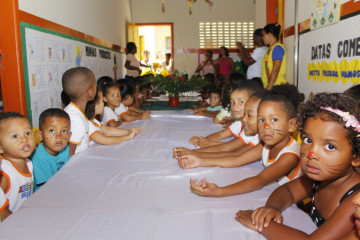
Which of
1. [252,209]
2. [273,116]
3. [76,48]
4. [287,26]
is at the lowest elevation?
[252,209]

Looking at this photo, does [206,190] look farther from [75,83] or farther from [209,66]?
[209,66]

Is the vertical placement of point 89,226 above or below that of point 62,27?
below

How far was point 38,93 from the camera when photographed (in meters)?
3.01

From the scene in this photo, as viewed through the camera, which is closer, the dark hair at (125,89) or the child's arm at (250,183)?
the child's arm at (250,183)

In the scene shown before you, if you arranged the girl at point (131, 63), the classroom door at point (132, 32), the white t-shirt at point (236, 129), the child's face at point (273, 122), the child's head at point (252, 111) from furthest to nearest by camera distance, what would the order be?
1. the classroom door at point (132, 32)
2. the girl at point (131, 63)
3. the white t-shirt at point (236, 129)
4. the child's head at point (252, 111)
5. the child's face at point (273, 122)

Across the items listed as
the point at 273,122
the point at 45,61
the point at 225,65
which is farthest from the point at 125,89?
the point at 225,65

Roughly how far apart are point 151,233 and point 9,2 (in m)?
2.41

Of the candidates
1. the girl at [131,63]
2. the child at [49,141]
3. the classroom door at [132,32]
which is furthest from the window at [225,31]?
the child at [49,141]

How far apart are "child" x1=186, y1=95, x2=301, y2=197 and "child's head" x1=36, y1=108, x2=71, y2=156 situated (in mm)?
829

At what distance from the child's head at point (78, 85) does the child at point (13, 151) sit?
0.80m

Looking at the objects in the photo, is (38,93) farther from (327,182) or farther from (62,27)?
(327,182)

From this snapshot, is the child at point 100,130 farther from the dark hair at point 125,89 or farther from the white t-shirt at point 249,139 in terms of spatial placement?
the dark hair at point 125,89

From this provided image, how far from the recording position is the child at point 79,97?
213cm

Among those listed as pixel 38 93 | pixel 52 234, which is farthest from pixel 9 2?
pixel 52 234
